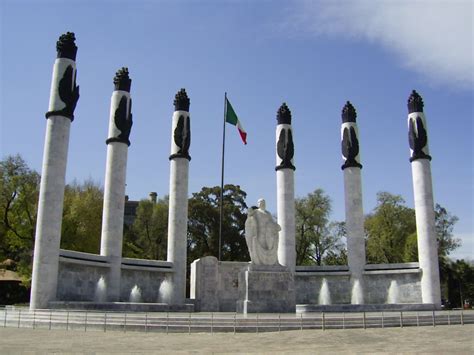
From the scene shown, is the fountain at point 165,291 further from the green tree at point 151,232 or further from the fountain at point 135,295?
the green tree at point 151,232

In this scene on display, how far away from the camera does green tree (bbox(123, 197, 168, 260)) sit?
52.1 metres

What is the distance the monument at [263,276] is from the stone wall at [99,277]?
35.4 ft

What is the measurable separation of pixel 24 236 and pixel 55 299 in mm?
14165

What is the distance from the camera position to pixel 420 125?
34.8 meters

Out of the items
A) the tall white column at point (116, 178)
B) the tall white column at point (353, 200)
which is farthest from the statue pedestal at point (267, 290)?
the tall white column at point (353, 200)

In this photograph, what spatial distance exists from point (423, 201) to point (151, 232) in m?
30.3

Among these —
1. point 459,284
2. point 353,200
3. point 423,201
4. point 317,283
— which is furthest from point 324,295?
point 459,284

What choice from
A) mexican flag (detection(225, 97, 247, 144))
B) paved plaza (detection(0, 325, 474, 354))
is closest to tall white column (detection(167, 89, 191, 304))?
mexican flag (detection(225, 97, 247, 144))

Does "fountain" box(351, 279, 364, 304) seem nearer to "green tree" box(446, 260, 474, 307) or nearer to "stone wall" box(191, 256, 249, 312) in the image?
"stone wall" box(191, 256, 249, 312)

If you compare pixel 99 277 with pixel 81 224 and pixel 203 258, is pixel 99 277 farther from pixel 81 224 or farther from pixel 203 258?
pixel 81 224

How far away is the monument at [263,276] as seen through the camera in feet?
70.8

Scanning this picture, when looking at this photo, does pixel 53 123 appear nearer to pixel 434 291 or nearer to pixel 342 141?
pixel 342 141

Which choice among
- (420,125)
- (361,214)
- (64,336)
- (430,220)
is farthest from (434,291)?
(64,336)

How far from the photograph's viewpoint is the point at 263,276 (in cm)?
2183
